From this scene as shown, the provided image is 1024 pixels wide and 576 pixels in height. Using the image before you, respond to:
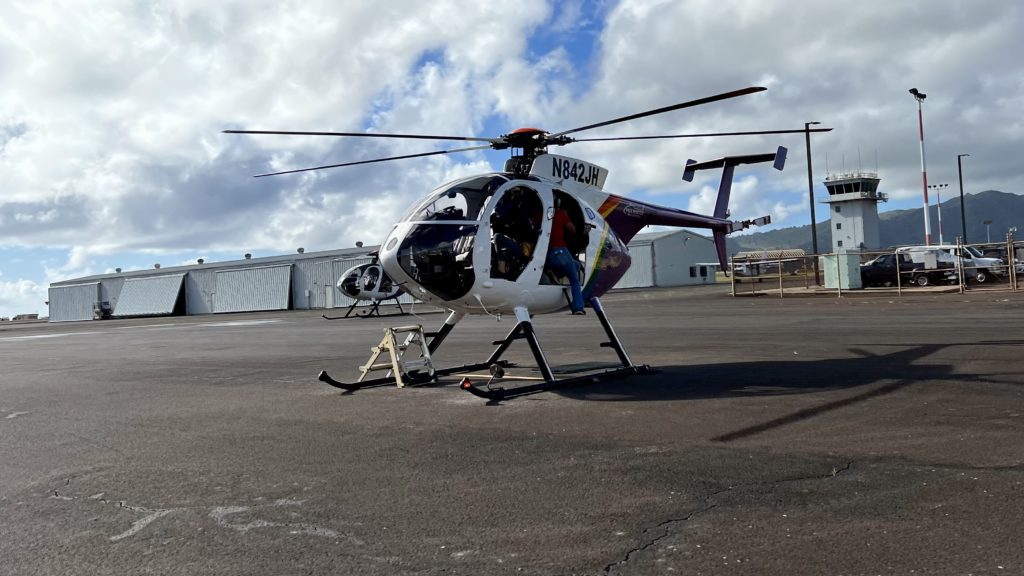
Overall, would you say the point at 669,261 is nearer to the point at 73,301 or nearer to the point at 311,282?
the point at 311,282

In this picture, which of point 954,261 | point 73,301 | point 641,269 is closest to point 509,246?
point 954,261

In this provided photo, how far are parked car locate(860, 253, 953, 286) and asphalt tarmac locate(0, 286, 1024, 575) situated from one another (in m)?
26.6

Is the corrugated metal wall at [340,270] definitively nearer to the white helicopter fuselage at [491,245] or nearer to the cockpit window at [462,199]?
the white helicopter fuselage at [491,245]

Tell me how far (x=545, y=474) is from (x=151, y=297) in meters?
69.4

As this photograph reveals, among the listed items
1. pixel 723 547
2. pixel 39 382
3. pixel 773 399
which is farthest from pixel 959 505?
pixel 39 382

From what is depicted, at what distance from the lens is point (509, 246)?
961 centimetres

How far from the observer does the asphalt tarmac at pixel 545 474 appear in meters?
3.74

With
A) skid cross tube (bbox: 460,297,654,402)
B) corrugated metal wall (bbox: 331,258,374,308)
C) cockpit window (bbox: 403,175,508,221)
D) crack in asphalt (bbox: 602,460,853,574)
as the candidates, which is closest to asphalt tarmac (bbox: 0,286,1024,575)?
crack in asphalt (bbox: 602,460,853,574)

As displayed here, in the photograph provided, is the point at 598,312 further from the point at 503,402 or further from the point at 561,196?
the point at 503,402

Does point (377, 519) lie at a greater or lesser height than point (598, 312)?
lesser

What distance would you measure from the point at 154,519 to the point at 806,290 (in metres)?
33.0

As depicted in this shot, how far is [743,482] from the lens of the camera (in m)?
4.79

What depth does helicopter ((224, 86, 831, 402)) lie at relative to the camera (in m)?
9.21

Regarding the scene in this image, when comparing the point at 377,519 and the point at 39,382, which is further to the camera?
the point at 39,382
